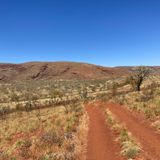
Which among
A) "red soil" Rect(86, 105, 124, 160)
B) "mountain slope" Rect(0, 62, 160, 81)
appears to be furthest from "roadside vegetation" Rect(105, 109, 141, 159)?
"mountain slope" Rect(0, 62, 160, 81)

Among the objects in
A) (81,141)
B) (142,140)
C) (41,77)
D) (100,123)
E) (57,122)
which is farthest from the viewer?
(41,77)

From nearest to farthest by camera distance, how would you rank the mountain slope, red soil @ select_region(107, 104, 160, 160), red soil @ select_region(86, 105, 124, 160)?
red soil @ select_region(107, 104, 160, 160) < red soil @ select_region(86, 105, 124, 160) < the mountain slope

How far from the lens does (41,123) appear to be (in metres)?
27.6

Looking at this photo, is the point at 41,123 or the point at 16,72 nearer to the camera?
the point at 41,123

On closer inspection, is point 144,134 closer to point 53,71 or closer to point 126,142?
point 126,142

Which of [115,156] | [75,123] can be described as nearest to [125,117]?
[75,123]

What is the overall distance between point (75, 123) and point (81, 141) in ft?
22.5

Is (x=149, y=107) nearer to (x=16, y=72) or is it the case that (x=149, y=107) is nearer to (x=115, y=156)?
(x=115, y=156)

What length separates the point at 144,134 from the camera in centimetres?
1827

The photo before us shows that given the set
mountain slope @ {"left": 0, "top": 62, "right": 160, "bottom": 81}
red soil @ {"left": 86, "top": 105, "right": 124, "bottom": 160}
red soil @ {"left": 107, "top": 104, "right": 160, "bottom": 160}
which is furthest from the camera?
mountain slope @ {"left": 0, "top": 62, "right": 160, "bottom": 81}

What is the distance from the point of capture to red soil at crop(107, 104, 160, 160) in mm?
14369

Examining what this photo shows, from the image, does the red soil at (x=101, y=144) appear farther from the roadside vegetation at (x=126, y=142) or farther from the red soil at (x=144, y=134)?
the red soil at (x=144, y=134)

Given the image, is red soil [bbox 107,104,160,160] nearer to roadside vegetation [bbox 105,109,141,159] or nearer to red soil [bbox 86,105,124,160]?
roadside vegetation [bbox 105,109,141,159]

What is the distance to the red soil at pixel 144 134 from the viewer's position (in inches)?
566
